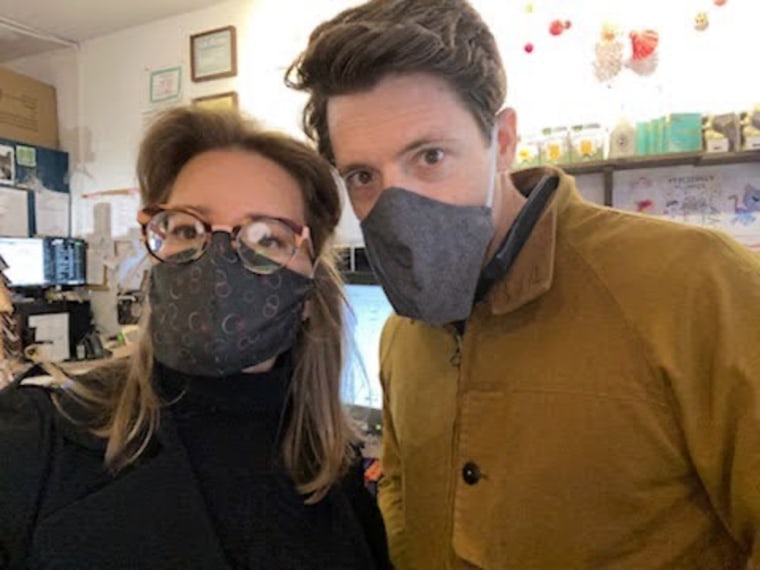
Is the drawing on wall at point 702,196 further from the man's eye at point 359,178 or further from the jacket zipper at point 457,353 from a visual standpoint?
the man's eye at point 359,178

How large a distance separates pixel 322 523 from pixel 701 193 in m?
2.03

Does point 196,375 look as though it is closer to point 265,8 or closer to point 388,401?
point 388,401

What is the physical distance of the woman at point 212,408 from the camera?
0.80 m

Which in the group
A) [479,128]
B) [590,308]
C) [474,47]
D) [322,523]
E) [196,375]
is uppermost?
[474,47]

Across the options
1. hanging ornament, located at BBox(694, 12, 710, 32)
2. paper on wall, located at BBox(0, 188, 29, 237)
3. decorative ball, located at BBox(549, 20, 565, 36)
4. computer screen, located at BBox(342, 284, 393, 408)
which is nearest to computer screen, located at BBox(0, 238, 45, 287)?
paper on wall, located at BBox(0, 188, 29, 237)

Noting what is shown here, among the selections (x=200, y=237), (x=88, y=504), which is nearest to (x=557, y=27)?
(x=200, y=237)

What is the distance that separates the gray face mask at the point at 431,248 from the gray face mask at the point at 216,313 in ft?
0.70

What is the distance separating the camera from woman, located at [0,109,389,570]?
0.80 meters

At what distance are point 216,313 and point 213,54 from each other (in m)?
2.70

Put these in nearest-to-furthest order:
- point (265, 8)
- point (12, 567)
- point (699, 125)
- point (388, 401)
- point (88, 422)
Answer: point (12, 567)
point (88, 422)
point (388, 401)
point (699, 125)
point (265, 8)

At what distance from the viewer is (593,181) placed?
252 centimetres

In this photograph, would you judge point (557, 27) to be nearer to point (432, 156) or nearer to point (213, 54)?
point (213, 54)

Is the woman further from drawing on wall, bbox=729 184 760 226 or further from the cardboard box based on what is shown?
the cardboard box

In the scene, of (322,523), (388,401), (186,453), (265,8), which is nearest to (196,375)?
(186,453)
